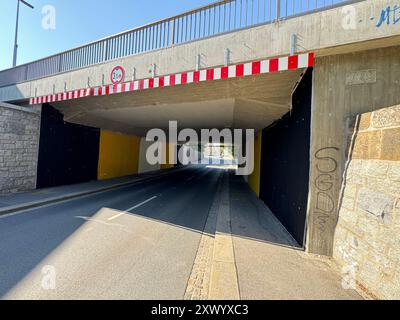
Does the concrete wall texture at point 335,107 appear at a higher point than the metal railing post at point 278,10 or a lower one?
lower

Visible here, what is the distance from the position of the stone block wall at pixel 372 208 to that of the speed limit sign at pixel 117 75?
6.56 m

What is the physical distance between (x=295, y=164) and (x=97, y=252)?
4797 millimetres

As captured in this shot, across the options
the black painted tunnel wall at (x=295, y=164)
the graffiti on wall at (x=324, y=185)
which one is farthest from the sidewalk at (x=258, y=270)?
the graffiti on wall at (x=324, y=185)

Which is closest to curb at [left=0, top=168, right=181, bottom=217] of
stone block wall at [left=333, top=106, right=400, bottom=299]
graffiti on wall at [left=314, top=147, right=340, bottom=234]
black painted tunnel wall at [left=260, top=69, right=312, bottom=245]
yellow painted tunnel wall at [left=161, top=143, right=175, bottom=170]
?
black painted tunnel wall at [left=260, top=69, right=312, bottom=245]

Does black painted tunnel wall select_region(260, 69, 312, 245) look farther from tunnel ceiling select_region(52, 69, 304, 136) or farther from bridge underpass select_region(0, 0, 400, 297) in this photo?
tunnel ceiling select_region(52, 69, 304, 136)

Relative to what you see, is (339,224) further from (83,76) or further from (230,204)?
(83,76)

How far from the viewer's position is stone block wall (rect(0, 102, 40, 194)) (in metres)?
8.16

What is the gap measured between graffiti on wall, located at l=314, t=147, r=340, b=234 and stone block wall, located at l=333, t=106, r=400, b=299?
0.70 ft

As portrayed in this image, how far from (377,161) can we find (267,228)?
3.32 metres

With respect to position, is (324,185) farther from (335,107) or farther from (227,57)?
(227,57)

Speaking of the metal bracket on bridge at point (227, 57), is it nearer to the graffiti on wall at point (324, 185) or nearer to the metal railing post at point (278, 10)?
the metal railing post at point (278, 10)

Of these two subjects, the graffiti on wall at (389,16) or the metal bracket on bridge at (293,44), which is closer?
the graffiti on wall at (389,16)

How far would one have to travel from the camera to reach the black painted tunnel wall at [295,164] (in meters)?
4.49

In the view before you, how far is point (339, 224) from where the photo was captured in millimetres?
3805
